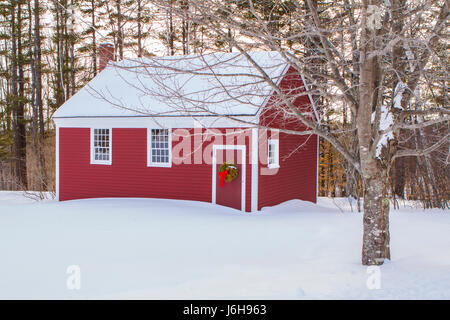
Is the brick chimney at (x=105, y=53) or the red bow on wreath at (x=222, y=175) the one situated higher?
the brick chimney at (x=105, y=53)

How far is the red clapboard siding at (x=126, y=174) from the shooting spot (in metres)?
14.1

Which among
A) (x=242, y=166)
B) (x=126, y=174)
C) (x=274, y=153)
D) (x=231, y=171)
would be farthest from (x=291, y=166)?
(x=126, y=174)

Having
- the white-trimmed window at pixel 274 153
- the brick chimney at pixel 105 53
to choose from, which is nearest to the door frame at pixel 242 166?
the white-trimmed window at pixel 274 153

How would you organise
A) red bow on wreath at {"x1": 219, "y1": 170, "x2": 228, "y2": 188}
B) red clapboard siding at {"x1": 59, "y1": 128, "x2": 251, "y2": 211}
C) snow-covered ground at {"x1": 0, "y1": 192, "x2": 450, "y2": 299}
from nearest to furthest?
1. snow-covered ground at {"x1": 0, "y1": 192, "x2": 450, "y2": 299}
2. red bow on wreath at {"x1": 219, "y1": 170, "x2": 228, "y2": 188}
3. red clapboard siding at {"x1": 59, "y1": 128, "x2": 251, "y2": 211}

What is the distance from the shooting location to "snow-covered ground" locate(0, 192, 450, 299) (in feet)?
18.7

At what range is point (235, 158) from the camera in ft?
43.7

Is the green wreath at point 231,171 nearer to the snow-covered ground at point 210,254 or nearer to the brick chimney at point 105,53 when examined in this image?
the snow-covered ground at point 210,254

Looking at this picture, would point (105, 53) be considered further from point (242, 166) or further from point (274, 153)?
point (274, 153)

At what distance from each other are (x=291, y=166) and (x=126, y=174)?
18.8ft

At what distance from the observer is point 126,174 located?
15.4 meters

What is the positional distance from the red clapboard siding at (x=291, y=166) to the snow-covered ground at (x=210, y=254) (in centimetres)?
116

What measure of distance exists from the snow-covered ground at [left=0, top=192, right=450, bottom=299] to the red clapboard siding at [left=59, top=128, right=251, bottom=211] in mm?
1081

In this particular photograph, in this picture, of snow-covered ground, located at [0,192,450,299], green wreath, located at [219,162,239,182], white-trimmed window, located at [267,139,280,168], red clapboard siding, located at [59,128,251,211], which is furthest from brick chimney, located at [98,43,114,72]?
white-trimmed window, located at [267,139,280,168]

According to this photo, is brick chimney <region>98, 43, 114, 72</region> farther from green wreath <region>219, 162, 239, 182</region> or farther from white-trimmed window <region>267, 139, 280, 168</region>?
white-trimmed window <region>267, 139, 280, 168</region>
